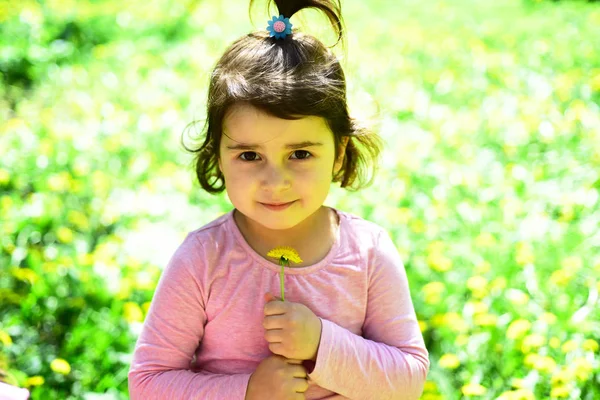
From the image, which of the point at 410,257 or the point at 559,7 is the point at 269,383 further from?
the point at 559,7

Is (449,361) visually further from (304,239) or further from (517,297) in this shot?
(304,239)

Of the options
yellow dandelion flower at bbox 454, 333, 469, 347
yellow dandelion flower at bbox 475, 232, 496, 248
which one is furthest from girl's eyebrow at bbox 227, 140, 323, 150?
yellow dandelion flower at bbox 475, 232, 496, 248

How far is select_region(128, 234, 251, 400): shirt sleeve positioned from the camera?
5.65 ft

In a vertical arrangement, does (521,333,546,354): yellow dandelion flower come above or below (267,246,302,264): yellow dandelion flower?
below

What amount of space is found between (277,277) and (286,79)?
44 cm

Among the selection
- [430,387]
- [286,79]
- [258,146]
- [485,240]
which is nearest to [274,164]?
[258,146]

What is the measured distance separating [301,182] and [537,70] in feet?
11.8

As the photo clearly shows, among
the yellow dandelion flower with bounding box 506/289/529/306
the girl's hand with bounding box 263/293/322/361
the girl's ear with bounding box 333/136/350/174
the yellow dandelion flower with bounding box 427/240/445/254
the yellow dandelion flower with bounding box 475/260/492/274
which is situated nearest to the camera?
the girl's hand with bounding box 263/293/322/361

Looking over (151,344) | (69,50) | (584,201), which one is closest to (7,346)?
(151,344)

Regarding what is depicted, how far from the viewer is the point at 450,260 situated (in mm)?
3012

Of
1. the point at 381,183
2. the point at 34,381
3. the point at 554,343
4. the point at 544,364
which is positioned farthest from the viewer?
the point at 381,183

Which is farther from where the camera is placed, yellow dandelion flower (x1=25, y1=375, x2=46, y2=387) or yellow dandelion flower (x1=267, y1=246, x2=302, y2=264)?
yellow dandelion flower (x1=25, y1=375, x2=46, y2=387)

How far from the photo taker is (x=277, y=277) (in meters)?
1.79

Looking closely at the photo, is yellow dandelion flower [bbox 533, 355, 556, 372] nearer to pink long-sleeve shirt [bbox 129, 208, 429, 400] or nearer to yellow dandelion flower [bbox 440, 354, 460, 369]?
yellow dandelion flower [bbox 440, 354, 460, 369]
